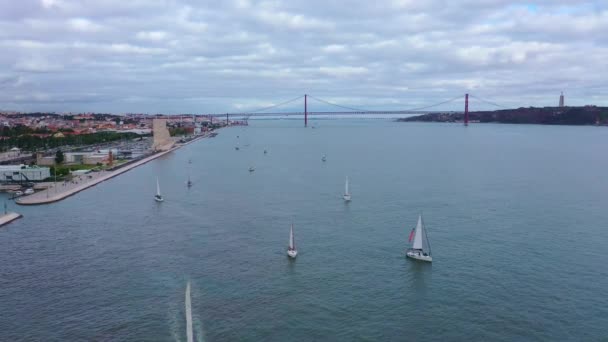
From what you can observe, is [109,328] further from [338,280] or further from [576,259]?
[576,259]

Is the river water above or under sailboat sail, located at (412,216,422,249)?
under

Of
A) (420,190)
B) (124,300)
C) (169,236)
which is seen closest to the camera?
(124,300)

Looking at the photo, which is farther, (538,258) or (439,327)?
(538,258)

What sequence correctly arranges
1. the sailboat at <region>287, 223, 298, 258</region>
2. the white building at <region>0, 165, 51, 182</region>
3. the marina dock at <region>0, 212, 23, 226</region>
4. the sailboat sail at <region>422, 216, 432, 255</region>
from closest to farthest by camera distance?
the sailboat at <region>287, 223, 298, 258</region>
the sailboat sail at <region>422, 216, 432, 255</region>
the marina dock at <region>0, 212, 23, 226</region>
the white building at <region>0, 165, 51, 182</region>

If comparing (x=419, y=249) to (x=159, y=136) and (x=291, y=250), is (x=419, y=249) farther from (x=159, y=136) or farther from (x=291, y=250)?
(x=159, y=136)

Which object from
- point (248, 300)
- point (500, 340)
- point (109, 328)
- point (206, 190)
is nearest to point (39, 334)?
point (109, 328)

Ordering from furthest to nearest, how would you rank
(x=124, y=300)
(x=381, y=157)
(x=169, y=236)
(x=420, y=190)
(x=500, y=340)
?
(x=381, y=157) < (x=420, y=190) < (x=169, y=236) < (x=124, y=300) < (x=500, y=340)

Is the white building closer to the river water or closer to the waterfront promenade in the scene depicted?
the waterfront promenade

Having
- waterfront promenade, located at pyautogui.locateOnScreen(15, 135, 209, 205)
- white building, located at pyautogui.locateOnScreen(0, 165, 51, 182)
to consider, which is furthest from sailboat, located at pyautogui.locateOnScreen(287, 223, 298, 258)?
white building, located at pyautogui.locateOnScreen(0, 165, 51, 182)

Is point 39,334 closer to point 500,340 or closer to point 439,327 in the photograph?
point 439,327
